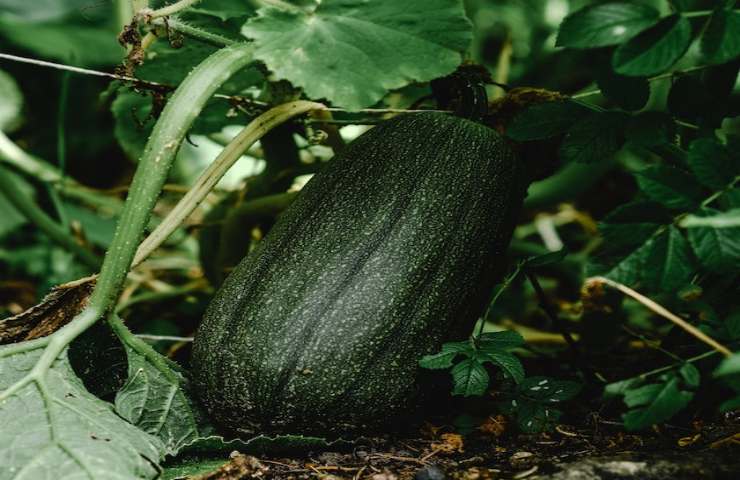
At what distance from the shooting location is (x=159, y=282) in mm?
2707

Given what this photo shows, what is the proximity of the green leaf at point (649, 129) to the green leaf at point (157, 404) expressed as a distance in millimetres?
878

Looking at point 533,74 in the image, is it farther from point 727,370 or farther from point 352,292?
point 727,370

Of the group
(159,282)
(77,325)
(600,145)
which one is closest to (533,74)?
(159,282)

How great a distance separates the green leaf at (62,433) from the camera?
45.0 inches

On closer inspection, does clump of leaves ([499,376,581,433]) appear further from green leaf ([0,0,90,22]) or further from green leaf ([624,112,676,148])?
green leaf ([0,0,90,22])

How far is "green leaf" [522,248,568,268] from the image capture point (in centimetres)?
145

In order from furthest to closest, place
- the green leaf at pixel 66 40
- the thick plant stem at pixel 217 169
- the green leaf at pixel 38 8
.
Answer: the green leaf at pixel 66 40 → the green leaf at pixel 38 8 → the thick plant stem at pixel 217 169

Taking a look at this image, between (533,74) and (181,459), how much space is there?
276cm

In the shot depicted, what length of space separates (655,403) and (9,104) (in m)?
3.06

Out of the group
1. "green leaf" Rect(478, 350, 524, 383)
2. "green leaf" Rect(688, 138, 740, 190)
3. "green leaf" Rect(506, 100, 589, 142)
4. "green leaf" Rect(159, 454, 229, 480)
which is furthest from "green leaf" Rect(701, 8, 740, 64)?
"green leaf" Rect(159, 454, 229, 480)

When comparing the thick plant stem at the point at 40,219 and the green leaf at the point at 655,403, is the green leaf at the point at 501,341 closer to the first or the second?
the green leaf at the point at 655,403

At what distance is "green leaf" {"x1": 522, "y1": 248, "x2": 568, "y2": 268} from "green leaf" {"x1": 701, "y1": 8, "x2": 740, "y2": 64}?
459 mm

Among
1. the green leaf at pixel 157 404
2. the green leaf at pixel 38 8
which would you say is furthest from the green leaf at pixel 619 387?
the green leaf at pixel 38 8

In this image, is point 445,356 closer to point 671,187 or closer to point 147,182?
point 671,187
